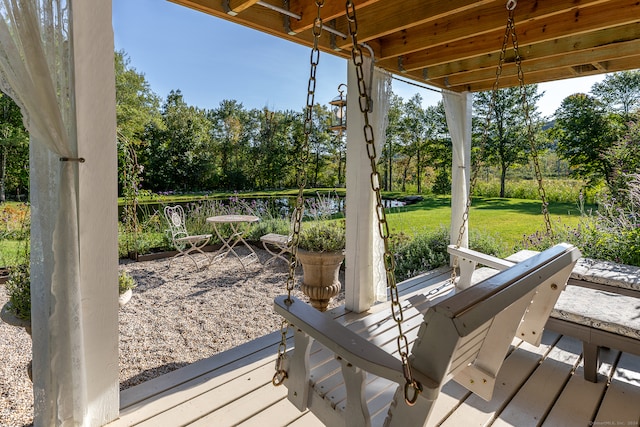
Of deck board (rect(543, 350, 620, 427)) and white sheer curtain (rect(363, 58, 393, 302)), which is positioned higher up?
white sheer curtain (rect(363, 58, 393, 302))

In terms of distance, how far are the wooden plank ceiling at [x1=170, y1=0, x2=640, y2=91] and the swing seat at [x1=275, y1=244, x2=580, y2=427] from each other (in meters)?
1.54

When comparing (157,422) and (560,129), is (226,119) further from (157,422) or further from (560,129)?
(157,422)

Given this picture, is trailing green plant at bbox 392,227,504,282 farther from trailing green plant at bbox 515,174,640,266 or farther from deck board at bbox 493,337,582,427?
deck board at bbox 493,337,582,427

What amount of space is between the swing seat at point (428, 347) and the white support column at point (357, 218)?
1146 millimetres

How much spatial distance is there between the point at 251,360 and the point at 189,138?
1416 cm

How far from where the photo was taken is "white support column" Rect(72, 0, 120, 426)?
139 centimetres

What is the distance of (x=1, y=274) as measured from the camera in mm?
4160

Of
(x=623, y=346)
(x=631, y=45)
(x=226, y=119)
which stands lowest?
(x=623, y=346)

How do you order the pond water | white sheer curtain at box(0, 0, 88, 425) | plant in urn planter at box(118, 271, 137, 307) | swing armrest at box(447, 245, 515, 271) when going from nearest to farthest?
1. white sheer curtain at box(0, 0, 88, 425)
2. swing armrest at box(447, 245, 515, 271)
3. plant in urn planter at box(118, 271, 137, 307)
4. the pond water

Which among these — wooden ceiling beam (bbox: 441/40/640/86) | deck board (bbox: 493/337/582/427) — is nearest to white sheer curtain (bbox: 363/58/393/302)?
wooden ceiling beam (bbox: 441/40/640/86)

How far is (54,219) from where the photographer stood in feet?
4.47

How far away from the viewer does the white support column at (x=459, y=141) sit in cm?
383

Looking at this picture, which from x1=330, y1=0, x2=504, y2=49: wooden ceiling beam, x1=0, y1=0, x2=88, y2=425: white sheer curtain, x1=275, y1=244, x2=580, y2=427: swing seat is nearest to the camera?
x1=275, y1=244, x2=580, y2=427: swing seat

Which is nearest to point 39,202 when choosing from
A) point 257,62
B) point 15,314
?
point 15,314
